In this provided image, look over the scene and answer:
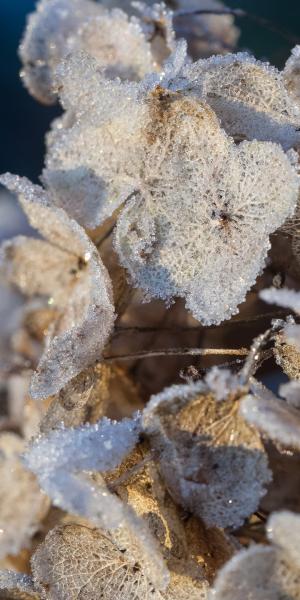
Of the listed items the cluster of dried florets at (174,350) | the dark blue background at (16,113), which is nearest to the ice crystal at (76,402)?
the cluster of dried florets at (174,350)

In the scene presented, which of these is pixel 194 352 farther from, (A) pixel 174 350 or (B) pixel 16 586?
(B) pixel 16 586

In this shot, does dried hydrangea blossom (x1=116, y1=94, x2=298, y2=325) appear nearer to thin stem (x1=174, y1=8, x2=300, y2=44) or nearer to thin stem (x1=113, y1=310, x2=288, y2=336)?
thin stem (x1=113, y1=310, x2=288, y2=336)

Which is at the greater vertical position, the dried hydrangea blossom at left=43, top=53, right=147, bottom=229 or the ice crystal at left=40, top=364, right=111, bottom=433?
the dried hydrangea blossom at left=43, top=53, right=147, bottom=229

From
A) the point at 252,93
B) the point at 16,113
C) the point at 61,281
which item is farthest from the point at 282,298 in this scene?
the point at 16,113

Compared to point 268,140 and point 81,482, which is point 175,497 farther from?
point 268,140

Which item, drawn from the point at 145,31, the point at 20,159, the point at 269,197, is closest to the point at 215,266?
the point at 269,197

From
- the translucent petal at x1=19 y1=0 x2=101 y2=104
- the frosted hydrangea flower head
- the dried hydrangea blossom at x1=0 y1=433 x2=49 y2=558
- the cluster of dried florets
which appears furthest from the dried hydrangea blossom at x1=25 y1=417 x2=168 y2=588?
the translucent petal at x1=19 y1=0 x2=101 y2=104
